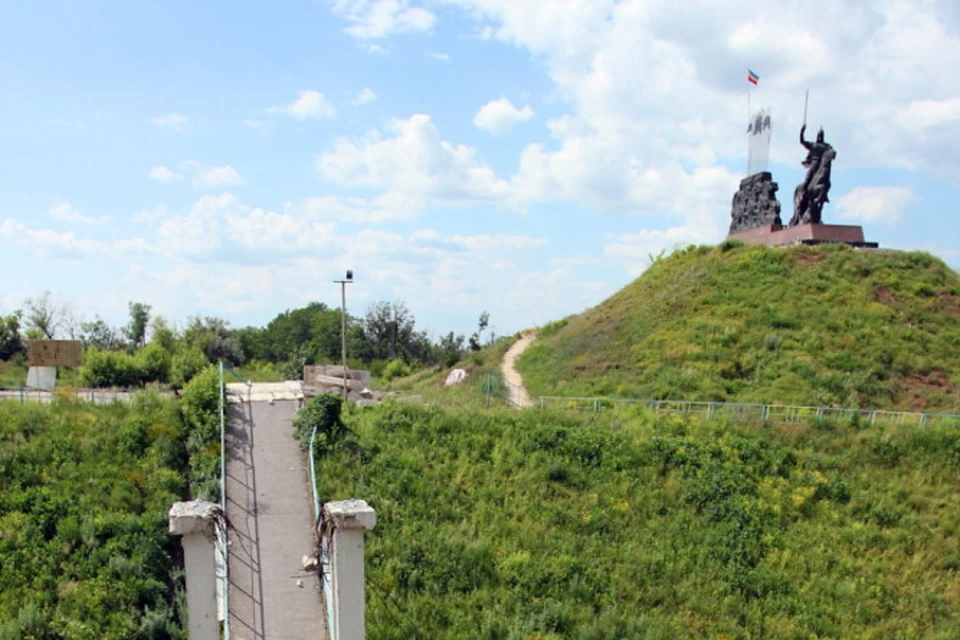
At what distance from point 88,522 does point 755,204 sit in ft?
91.5

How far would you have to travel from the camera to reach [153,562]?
10766 mm

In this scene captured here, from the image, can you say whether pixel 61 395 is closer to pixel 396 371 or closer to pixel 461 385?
pixel 461 385

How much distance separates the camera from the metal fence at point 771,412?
55.6 feet

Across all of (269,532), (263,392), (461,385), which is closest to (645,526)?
(269,532)

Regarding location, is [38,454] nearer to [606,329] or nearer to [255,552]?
[255,552]

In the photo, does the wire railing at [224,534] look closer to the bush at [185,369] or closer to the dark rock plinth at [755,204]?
the bush at [185,369]

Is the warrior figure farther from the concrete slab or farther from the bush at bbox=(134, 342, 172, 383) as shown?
the bush at bbox=(134, 342, 172, 383)

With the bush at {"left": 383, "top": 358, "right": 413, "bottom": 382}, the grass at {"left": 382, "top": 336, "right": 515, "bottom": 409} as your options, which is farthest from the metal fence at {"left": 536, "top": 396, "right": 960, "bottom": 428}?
the bush at {"left": 383, "top": 358, "right": 413, "bottom": 382}

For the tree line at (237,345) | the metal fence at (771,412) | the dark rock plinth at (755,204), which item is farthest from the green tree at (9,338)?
the dark rock plinth at (755,204)

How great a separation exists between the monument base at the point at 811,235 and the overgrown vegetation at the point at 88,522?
24.1 m

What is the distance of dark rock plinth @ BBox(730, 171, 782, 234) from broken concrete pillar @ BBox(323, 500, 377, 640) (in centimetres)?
A: 2628

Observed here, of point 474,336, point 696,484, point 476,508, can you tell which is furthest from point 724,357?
point 474,336

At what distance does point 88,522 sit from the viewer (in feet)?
36.2

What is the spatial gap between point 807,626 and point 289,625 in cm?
821
